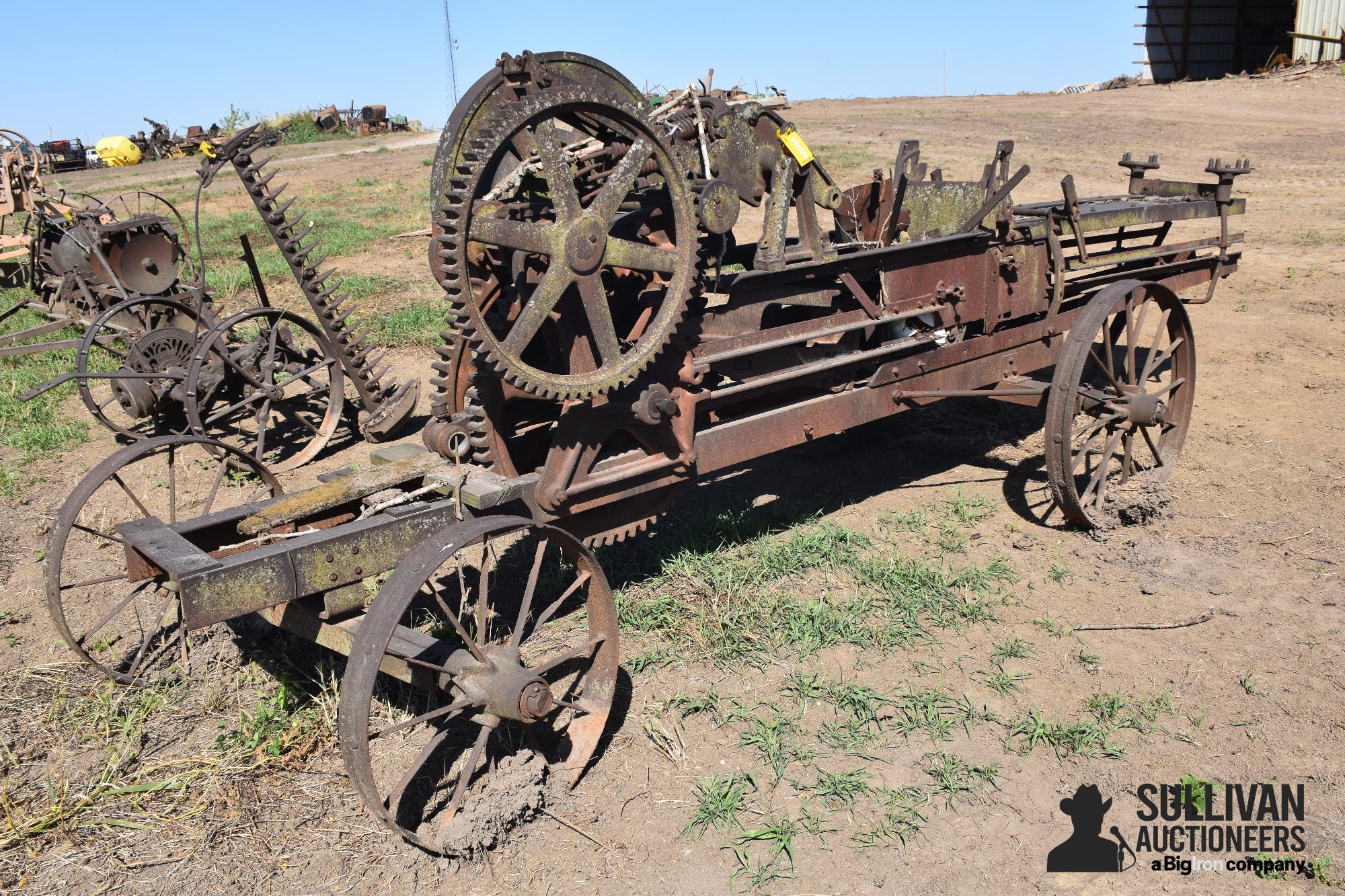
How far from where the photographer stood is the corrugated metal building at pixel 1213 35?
26.7 metres

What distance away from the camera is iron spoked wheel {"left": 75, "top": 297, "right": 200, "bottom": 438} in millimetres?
6957

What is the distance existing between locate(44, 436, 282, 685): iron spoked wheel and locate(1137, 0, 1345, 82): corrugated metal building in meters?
28.7

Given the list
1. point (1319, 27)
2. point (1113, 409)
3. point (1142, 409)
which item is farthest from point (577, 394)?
point (1319, 27)

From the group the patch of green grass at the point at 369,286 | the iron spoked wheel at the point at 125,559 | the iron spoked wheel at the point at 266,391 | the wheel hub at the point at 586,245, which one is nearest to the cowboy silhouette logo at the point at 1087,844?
the wheel hub at the point at 586,245

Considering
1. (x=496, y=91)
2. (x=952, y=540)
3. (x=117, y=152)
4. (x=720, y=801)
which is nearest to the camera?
(x=720, y=801)

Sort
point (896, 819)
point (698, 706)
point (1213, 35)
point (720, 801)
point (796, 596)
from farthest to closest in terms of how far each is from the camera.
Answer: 1. point (1213, 35)
2. point (796, 596)
3. point (698, 706)
4. point (720, 801)
5. point (896, 819)

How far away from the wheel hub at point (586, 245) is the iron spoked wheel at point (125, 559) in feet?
5.92

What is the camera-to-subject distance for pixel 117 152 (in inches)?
1140

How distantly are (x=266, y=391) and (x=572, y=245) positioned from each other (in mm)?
4132

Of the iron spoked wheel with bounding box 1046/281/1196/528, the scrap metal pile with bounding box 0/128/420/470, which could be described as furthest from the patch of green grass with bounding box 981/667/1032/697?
the scrap metal pile with bounding box 0/128/420/470

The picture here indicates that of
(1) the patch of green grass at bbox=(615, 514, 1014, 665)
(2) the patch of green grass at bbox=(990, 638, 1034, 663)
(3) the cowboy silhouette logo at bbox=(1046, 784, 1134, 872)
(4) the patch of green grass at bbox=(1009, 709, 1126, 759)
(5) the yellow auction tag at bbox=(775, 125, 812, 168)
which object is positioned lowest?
(3) the cowboy silhouette logo at bbox=(1046, 784, 1134, 872)

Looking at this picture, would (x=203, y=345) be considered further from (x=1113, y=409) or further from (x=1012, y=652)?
(x=1113, y=409)

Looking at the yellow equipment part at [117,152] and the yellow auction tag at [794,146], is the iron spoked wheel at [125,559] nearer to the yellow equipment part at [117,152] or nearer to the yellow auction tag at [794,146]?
the yellow auction tag at [794,146]

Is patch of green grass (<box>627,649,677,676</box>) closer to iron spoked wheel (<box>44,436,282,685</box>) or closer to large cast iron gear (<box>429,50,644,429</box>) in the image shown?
large cast iron gear (<box>429,50,644,429</box>)
